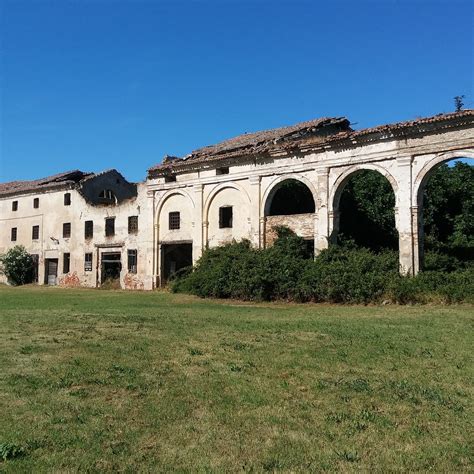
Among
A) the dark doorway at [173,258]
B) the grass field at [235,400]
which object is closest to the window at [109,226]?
the dark doorway at [173,258]

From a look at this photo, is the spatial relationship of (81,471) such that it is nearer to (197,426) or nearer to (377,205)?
(197,426)

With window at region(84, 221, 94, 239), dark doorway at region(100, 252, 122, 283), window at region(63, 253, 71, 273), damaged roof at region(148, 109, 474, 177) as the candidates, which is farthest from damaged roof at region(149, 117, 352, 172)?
window at region(63, 253, 71, 273)

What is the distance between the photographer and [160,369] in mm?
7535

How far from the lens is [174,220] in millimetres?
30531

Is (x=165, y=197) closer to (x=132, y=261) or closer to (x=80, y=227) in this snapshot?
(x=132, y=261)

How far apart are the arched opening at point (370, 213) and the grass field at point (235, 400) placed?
57.0 ft

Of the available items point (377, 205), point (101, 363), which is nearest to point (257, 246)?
point (377, 205)

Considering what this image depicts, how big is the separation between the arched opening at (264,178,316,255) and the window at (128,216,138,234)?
9.41m

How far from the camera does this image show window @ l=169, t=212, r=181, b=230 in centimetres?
3036

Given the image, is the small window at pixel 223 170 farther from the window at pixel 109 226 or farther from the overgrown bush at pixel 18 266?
the overgrown bush at pixel 18 266

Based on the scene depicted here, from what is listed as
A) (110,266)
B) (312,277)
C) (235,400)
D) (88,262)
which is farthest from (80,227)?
(235,400)

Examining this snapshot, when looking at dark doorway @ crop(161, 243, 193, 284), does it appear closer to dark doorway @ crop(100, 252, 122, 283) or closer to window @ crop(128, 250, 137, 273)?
window @ crop(128, 250, 137, 273)

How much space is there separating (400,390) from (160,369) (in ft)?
11.0

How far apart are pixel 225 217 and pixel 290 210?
3.74 metres
